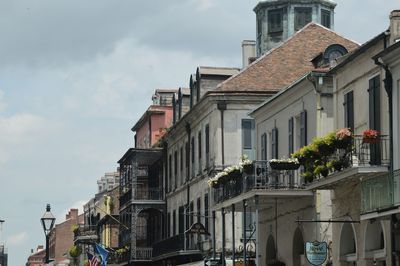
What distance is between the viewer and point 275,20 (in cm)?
5847

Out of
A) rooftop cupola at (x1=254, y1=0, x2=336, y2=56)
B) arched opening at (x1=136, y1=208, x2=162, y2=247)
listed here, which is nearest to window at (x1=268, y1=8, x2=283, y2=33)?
rooftop cupola at (x1=254, y1=0, x2=336, y2=56)

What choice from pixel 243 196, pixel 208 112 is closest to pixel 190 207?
pixel 208 112

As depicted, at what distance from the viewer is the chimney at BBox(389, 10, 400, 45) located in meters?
27.7

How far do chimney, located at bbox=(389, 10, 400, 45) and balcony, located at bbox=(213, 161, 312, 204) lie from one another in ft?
25.3

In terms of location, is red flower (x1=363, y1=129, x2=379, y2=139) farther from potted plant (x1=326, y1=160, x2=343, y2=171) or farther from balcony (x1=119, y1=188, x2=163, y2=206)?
balcony (x1=119, y1=188, x2=163, y2=206)

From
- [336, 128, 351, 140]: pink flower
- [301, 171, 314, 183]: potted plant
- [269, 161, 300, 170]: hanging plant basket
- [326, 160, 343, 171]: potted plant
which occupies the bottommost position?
[301, 171, 314, 183]: potted plant

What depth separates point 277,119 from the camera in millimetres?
38594

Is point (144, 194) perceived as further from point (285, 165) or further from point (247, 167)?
point (285, 165)

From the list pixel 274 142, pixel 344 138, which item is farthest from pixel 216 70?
pixel 344 138

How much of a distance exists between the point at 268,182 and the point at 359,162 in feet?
25.5

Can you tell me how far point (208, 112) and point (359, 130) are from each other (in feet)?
63.8

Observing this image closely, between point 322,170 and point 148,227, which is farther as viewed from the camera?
point 148,227

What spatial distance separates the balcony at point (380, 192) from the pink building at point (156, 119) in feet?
122

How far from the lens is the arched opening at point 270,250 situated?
131 feet
